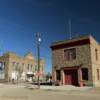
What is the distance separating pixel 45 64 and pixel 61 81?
138ft

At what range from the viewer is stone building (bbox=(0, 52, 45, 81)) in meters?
65.8

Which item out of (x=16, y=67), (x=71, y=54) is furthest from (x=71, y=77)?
(x=16, y=67)

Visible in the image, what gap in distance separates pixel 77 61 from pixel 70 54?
217cm

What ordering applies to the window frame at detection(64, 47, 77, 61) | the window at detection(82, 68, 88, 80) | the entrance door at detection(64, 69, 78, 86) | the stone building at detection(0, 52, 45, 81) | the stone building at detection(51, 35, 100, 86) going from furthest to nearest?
1. the stone building at detection(0, 52, 45, 81)
2. the window frame at detection(64, 47, 77, 61)
3. the entrance door at detection(64, 69, 78, 86)
4. the window at detection(82, 68, 88, 80)
5. the stone building at detection(51, 35, 100, 86)

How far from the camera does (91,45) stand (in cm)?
3572

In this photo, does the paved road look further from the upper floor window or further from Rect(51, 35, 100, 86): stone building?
the upper floor window

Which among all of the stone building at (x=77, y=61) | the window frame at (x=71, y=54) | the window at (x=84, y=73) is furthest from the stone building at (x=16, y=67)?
the window at (x=84, y=73)

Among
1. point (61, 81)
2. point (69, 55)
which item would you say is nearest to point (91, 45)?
point (69, 55)

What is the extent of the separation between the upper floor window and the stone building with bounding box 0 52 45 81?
96.3 ft

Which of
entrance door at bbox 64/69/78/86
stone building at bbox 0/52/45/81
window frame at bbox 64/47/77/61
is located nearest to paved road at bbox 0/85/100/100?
entrance door at bbox 64/69/78/86

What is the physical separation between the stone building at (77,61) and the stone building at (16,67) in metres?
27.8

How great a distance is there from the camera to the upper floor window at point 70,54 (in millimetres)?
37656

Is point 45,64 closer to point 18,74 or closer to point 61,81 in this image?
point 18,74

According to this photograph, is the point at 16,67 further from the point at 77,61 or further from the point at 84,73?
the point at 84,73
